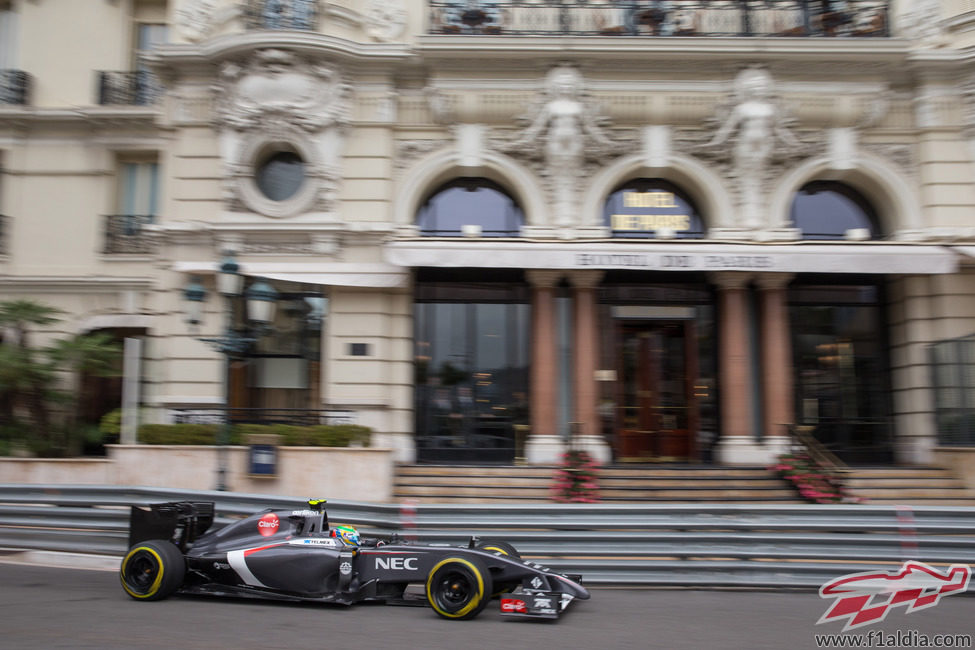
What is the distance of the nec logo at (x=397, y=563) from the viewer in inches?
276

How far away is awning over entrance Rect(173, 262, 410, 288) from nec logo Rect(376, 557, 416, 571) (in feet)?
22.0

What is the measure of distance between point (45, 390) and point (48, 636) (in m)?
8.72

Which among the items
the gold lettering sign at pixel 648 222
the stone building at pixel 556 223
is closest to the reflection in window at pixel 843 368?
the stone building at pixel 556 223

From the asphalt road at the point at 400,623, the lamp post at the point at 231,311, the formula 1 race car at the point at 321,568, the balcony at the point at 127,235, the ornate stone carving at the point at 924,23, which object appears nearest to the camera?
the asphalt road at the point at 400,623

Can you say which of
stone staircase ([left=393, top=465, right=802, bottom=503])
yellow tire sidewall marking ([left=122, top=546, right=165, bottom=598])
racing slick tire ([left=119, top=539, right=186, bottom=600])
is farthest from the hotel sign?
yellow tire sidewall marking ([left=122, top=546, right=165, bottom=598])

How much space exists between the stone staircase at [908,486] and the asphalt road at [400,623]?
11.7ft

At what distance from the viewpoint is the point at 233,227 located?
13.4 meters

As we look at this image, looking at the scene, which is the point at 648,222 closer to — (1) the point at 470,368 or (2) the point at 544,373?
(2) the point at 544,373

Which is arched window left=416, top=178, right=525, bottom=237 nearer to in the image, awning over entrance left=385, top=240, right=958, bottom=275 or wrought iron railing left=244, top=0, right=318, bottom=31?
awning over entrance left=385, top=240, right=958, bottom=275

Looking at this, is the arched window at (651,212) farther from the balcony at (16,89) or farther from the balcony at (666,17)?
the balcony at (16,89)

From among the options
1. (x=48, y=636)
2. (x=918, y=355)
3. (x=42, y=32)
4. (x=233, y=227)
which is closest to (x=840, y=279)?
(x=918, y=355)

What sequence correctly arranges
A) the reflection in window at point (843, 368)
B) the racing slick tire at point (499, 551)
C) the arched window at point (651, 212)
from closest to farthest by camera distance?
the racing slick tire at point (499, 551) → the reflection in window at point (843, 368) → the arched window at point (651, 212)

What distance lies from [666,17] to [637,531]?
10.2 meters

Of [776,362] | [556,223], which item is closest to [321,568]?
[556,223]
